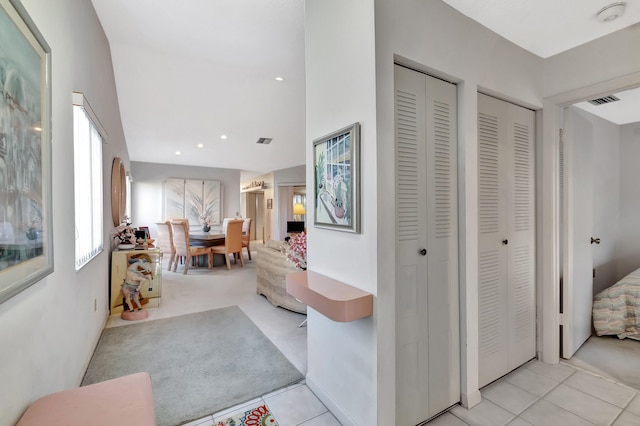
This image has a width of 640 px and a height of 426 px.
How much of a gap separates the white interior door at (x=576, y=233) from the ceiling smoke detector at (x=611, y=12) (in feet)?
2.32

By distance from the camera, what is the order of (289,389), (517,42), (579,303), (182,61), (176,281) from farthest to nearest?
(176,281)
(182,61)
(579,303)
(517,42)
(289,389)

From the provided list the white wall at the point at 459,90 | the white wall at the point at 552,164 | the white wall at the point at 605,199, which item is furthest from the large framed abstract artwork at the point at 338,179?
the white wall at the point at 605,199

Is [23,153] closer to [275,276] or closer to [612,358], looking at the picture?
[275,276]

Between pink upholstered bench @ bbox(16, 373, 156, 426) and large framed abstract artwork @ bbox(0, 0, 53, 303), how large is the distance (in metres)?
0.43

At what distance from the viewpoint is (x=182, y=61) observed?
3.66 metres

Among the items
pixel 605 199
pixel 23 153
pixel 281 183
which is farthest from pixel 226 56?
pixel 281 183

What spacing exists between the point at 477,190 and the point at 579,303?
5.74 feet

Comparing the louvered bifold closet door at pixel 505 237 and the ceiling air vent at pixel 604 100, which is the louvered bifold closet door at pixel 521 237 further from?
the ceiling air vent at pixel 604 100

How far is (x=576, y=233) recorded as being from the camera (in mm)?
2514

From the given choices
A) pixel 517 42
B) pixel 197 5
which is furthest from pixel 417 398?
pixel 197 5

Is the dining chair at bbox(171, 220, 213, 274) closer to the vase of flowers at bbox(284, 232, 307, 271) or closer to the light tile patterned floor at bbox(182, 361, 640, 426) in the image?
the vase of flowers at bbox(284, 232, 307, 271)

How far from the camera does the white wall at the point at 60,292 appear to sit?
1.02m

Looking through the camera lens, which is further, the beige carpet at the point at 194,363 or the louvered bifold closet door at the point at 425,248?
the beige carpet at the point at 194,363

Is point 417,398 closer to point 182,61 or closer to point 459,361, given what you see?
point 459,361
